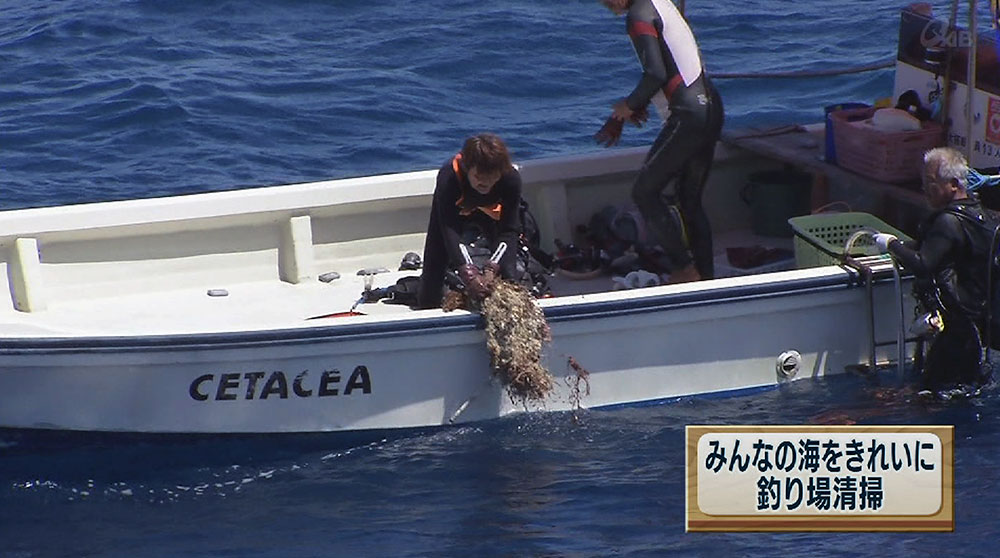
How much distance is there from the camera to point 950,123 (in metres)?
8.62

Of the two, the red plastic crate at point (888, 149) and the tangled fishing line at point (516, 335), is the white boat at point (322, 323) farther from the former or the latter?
the red plastic crate at point (888, 149)

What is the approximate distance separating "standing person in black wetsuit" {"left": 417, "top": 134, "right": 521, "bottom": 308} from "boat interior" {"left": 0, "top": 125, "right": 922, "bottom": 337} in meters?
0.44

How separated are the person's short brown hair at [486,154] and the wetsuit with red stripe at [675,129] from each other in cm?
75

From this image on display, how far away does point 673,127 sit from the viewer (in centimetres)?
809

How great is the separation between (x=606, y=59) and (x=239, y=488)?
8641 millimetres

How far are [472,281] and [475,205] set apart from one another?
0.51m

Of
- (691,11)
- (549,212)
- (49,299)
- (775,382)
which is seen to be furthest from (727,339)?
(691,11)

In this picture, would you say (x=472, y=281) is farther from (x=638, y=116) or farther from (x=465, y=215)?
(x=638, y=116)

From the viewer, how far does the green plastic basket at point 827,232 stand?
818cm

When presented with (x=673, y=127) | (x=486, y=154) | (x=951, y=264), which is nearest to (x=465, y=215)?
(x=486, y=154)

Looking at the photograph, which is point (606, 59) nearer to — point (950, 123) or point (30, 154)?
point (30, 154)
